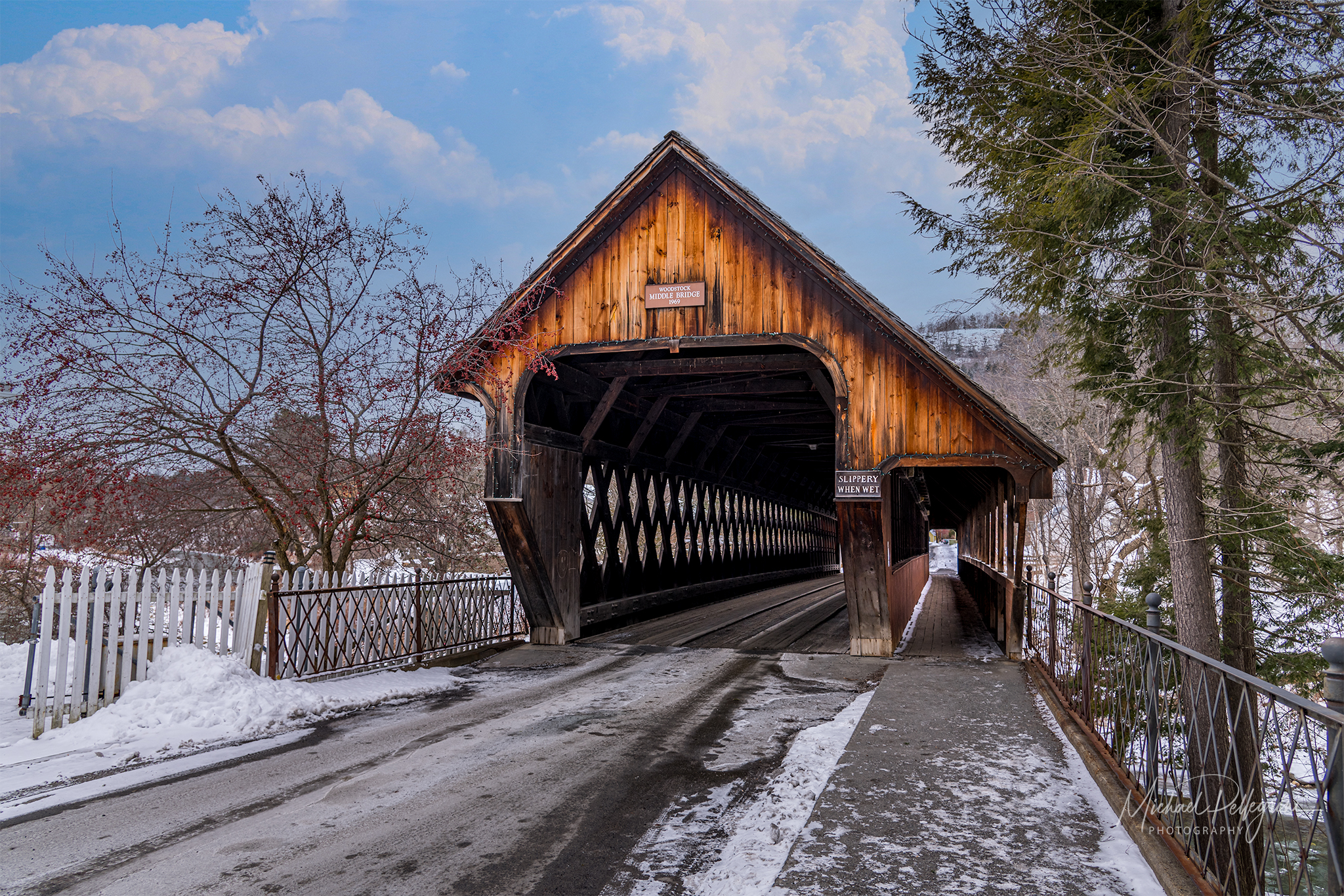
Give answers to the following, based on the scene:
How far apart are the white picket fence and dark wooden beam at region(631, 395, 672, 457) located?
7.43 m

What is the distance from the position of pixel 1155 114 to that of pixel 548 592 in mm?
9580

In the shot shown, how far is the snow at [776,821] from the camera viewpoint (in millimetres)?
3482

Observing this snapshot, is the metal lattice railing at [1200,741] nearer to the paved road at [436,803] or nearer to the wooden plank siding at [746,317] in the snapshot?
the paved road at [436,803]

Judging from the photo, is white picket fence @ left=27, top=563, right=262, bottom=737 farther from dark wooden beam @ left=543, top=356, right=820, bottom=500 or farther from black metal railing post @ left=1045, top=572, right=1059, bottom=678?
black metal railing post @ left=1045, top=572, right=1059, bottom=678

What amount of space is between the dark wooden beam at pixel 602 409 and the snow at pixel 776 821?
6.83 metres

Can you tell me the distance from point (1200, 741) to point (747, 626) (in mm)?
9582

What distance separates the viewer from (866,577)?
9.52 meters

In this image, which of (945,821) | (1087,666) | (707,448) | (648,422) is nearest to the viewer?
(945,821)

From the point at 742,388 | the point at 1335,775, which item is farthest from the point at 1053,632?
the point at 742,388

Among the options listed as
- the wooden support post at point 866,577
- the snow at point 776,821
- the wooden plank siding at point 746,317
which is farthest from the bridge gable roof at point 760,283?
the snow at point 776,821

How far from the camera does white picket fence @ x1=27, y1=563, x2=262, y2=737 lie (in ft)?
19.4

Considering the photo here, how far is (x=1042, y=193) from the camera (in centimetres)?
767

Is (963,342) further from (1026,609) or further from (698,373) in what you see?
(1026,609)

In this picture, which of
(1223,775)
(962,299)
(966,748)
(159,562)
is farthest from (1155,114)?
(159,562)
